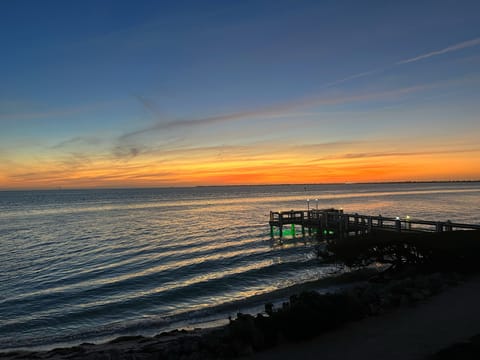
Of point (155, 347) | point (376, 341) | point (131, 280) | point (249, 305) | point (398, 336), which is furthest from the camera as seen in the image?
point (131, 280)

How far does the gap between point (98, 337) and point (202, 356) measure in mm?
6990

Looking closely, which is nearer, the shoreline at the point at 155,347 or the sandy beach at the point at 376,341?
the sandy beach at the point at 376,341

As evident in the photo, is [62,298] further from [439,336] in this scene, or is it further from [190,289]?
[439,336]

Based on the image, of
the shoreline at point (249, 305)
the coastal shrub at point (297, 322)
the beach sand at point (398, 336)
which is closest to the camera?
the beach sand at point (398, 336)

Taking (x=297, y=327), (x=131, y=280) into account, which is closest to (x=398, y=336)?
(x=297, y=327)

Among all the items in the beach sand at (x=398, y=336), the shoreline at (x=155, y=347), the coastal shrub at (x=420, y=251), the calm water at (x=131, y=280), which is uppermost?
the coastal shrub at (x=420, y=251)

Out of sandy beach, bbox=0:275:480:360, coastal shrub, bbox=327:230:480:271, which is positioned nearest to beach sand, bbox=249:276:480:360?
sandy beach, bbox=0:275:480:360

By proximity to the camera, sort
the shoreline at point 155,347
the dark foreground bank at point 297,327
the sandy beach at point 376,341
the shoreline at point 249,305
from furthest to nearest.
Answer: the shoreline at point 249,305 < the shoreline at point 155,347 < the dark foreground bank at point 297,327 < the sandy beach at point 376,341

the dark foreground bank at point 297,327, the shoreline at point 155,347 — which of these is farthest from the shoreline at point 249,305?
the dark foreground bank at point 297,327

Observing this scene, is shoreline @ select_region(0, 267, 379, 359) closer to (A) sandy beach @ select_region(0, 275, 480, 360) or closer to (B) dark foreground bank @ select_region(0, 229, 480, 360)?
(B) dark foreground bank @ select_region(0, 229, 480, 360)

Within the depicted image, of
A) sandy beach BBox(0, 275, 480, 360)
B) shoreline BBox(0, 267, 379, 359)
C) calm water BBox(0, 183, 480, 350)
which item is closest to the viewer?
sandy beach BBox(0, 275, 480, 360)

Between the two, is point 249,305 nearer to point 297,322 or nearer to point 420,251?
point 297,322

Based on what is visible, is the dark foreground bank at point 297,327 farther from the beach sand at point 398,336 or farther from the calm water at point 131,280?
the calm water at point 131,280

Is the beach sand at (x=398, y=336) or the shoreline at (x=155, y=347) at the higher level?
the beach sand at (x=398, y=336)
